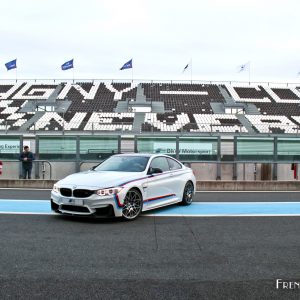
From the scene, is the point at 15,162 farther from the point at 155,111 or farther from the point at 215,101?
the point at 215,101

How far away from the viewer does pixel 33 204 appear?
36.9ft

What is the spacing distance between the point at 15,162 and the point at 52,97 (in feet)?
126

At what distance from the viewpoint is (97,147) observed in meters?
18.8

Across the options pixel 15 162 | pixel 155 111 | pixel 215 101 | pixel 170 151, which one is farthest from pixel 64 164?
pixel 215 101

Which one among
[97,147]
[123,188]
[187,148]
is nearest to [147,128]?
[187,148]

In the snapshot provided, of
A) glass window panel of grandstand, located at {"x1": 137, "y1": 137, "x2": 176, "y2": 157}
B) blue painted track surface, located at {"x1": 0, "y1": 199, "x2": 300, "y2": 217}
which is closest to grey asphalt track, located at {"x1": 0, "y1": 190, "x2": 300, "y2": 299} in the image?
blue painted track surface, located at {"x1": 0, "y1": 199, "x2": 300, "y2": 217}

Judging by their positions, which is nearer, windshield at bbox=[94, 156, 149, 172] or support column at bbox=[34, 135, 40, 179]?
windshield at bbox=[94, 156, 149, 172]

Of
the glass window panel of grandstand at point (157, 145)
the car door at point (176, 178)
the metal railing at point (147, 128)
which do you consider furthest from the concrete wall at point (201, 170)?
the car door at point (176, 178)

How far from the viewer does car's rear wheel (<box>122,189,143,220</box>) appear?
28.6ft

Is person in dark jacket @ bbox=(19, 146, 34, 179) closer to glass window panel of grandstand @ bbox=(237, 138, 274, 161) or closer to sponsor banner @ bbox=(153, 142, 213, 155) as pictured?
sponsor banner @ bbox=(153, 142, 213, 155)

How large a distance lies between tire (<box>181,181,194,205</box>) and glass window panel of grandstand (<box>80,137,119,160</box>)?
25.9 ft

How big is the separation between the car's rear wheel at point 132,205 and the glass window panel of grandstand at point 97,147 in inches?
384

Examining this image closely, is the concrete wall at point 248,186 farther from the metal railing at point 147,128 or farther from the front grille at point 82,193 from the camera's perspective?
the metal railing at point 147,128

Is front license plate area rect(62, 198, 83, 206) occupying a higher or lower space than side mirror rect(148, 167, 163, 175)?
lower
